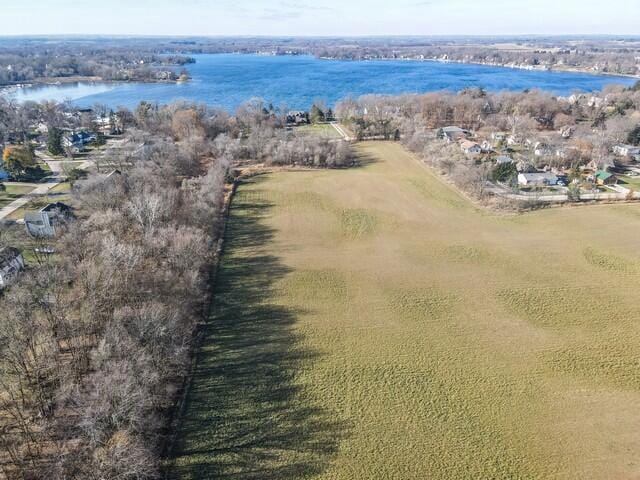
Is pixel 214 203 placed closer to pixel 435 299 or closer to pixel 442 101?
pixel 435 299

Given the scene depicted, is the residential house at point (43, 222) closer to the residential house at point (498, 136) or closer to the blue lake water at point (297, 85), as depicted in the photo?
the residential house at point (498, 136)

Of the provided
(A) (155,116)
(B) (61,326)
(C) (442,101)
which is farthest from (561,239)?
(A) (155,116)

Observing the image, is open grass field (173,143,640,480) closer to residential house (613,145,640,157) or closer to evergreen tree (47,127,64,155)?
residential house (613,145,640,157)

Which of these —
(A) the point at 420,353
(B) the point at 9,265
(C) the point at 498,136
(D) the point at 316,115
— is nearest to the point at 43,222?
(B) the point at 9,265

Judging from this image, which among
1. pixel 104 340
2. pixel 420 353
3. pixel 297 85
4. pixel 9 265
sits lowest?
pixel 420 353

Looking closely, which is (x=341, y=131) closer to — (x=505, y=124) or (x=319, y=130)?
(x=319, y=130)

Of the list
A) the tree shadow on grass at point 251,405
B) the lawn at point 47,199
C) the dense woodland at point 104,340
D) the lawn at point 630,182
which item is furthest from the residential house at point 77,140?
the lawn at point 630,182
